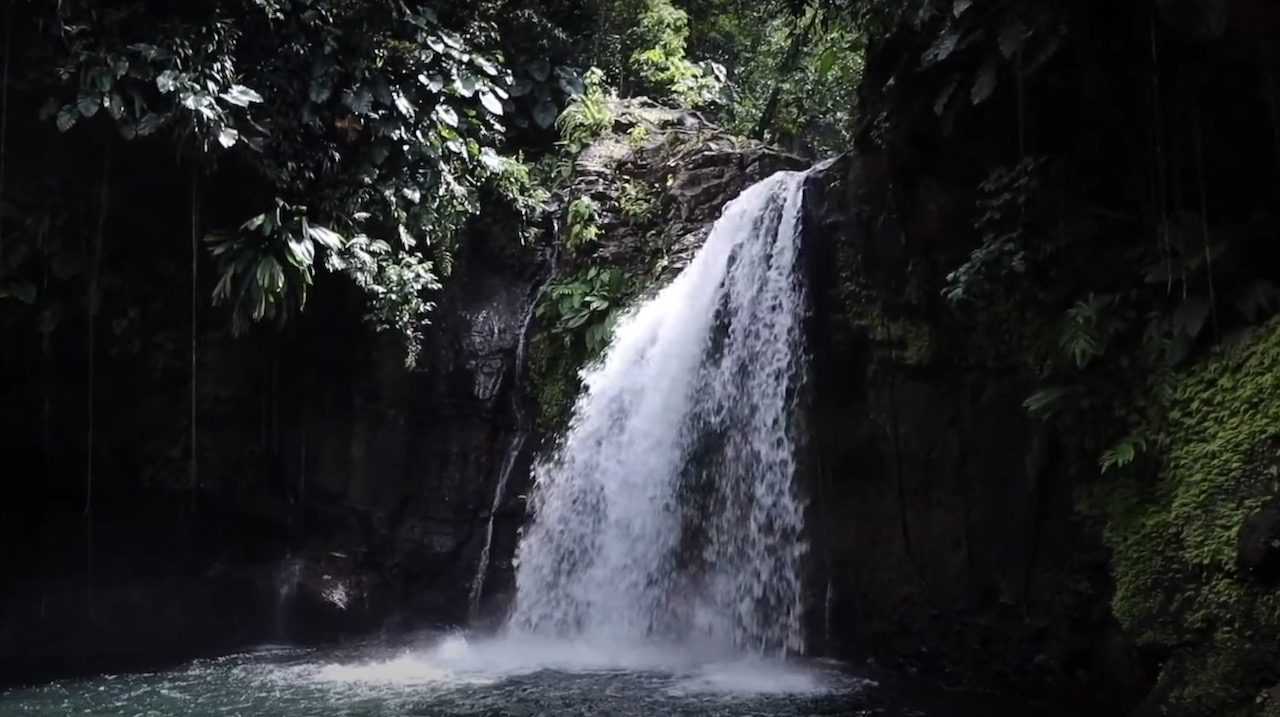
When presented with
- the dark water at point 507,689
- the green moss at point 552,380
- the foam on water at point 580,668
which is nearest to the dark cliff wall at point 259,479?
the green moss at point 552,380

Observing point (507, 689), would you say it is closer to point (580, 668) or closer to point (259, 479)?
point (580, 668)

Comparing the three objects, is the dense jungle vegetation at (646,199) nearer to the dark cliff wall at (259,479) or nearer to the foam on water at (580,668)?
the dark cliff wall at (259,479)

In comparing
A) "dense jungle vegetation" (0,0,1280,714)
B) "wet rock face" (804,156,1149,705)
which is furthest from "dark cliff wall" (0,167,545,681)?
"wet rock face" (804,156,1149,705)

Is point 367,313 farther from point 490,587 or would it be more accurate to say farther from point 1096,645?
point 1096,645

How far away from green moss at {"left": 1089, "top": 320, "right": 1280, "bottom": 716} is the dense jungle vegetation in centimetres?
2

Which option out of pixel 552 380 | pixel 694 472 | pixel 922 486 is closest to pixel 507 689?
pixel 694 472

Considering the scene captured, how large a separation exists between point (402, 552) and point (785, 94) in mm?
7804

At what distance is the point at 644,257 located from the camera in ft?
37.7

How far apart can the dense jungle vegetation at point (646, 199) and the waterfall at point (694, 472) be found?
0.88 meters

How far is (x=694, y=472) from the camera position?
9.63 meters

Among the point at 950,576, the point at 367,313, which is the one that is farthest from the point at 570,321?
the point at 950,576

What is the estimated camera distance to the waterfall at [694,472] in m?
9.16

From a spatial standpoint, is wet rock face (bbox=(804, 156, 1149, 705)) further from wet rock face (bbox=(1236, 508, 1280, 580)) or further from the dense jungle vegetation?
wet rock face (bbox=(1236, 508, 1280, 580))

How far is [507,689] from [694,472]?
8.96 feet
